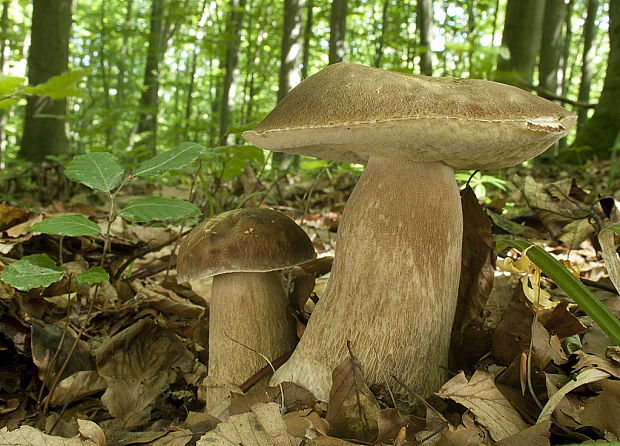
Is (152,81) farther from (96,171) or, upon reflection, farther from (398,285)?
(398,285)

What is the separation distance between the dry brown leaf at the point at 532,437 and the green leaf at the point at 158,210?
3.45 ft

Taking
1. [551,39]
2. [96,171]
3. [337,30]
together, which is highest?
[551,39]

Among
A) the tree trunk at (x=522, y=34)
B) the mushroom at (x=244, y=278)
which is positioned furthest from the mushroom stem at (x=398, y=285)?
the tree trunk at (x=522, y=34)

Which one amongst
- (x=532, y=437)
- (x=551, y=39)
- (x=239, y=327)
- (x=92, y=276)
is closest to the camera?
(x=532, y=437)

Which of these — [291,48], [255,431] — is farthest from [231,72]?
[255,431]

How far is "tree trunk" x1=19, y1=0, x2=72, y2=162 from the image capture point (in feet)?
17.9

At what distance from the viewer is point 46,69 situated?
215 inches

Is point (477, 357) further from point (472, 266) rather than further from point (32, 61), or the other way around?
point (32, 61)

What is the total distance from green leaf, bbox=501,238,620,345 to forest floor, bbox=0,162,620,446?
12 centimetres

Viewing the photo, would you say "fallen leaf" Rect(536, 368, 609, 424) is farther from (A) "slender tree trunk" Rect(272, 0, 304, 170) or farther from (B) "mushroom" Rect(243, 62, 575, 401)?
(A) "slender tree trunk" Rect(272, 0, 304, 170)

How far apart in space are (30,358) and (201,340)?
695mm

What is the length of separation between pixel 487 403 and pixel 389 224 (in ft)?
1.93

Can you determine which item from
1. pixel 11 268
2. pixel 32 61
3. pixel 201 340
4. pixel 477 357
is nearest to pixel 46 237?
pixel 201 340

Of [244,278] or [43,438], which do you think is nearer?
[43,438]
